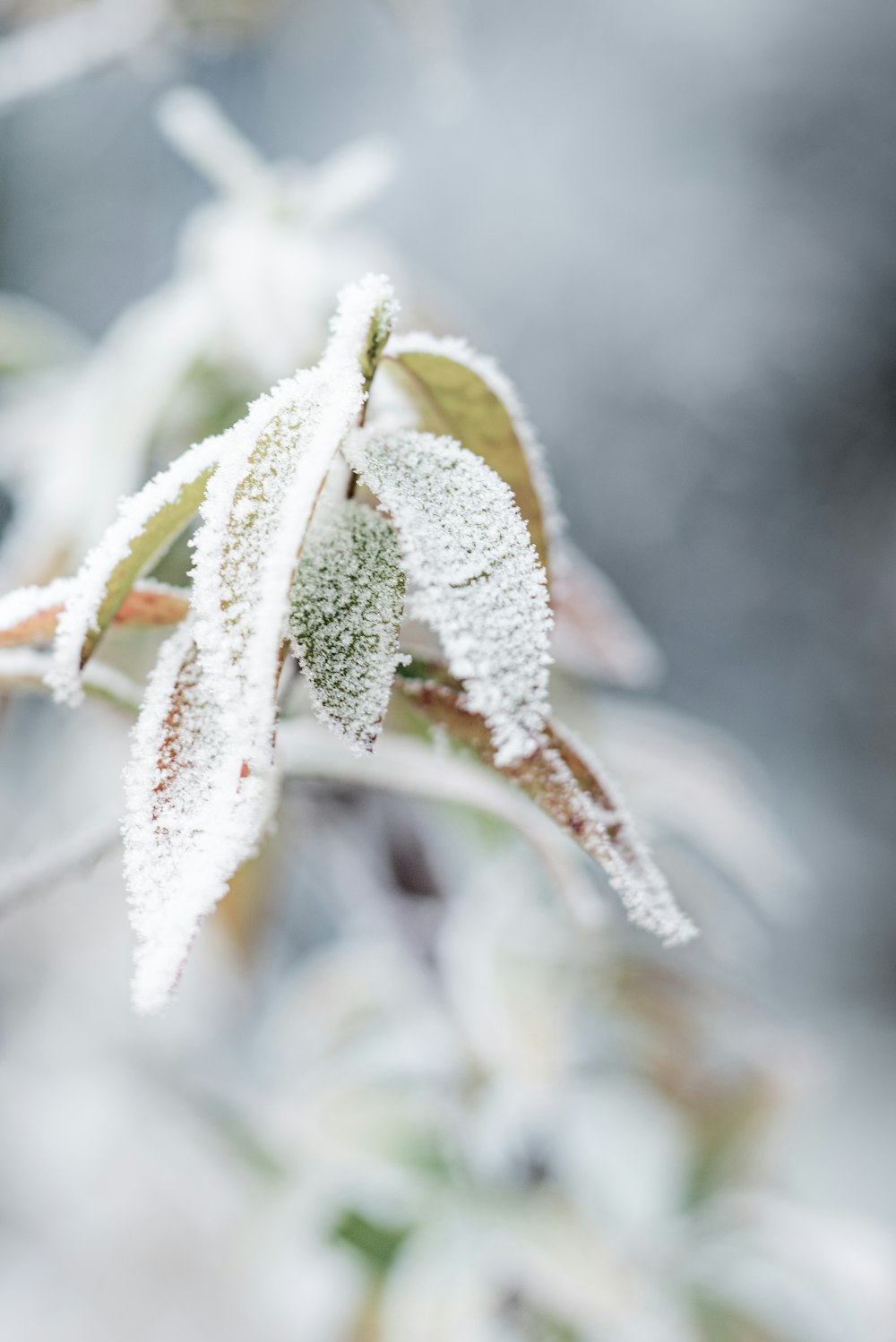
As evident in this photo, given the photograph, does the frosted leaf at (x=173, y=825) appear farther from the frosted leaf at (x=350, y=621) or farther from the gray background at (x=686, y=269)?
the gray background at (x=686, y=269)

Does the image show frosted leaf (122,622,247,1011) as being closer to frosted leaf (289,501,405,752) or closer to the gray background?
frosted leaf (289,501,405,752)

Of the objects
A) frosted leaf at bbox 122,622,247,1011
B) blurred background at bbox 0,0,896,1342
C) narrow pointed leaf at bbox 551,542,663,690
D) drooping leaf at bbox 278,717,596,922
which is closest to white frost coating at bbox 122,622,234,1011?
frosted leaf at bbox 122,622,247,1011

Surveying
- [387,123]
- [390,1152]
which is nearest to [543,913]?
[390,1152]

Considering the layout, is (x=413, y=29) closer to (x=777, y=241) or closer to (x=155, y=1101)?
(x=777, y=241)

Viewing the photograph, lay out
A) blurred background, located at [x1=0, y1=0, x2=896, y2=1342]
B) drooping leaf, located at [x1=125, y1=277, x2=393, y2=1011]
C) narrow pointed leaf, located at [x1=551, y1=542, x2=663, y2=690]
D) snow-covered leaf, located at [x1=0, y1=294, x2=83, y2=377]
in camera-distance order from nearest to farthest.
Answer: drooping leaf, located at [x1=125, y1=277, x2=393, y2=1011], narrow pointed leaf, located at [x1=551, y1=542, x2=663, y2=690], snow-covered leaf, located at [x1=0, y1=294, x2=83, y2=377], blurred background, located at [x1=0, y1=0, x2=896, y2=1342]

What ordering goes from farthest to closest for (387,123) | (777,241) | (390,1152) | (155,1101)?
(387,123) → (777,241) → (155,1101) → (390,1152)

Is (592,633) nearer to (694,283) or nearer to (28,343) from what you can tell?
(28,343)

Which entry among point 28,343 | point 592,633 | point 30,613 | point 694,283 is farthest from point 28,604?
point 694,283
